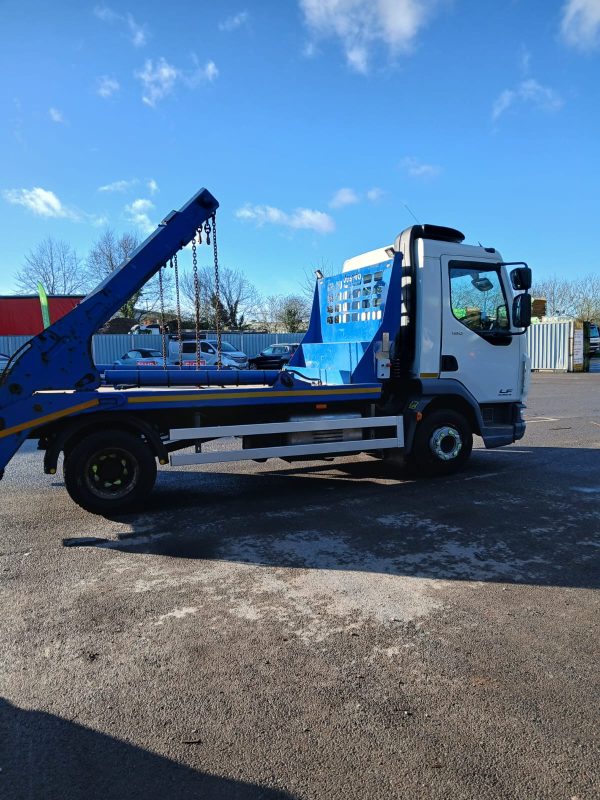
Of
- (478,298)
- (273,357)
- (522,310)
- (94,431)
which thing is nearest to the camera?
(94,431)

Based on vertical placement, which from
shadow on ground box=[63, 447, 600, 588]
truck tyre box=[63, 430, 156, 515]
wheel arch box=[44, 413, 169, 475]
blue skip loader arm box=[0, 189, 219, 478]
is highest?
blue skip loader arm box=[0, 189, 219, 478]

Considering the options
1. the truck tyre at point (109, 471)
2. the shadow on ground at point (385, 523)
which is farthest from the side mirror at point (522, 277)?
the truck tyre at point (109, 471)

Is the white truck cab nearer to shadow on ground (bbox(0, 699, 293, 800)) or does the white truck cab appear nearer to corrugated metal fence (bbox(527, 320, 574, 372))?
shadow on ground (bbox(0, 699, 293, 800))

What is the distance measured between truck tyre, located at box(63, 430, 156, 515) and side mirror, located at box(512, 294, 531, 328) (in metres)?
5.37

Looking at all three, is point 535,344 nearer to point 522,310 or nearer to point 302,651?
point 522,310

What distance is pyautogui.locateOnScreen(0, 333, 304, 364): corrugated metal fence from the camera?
33219 mm

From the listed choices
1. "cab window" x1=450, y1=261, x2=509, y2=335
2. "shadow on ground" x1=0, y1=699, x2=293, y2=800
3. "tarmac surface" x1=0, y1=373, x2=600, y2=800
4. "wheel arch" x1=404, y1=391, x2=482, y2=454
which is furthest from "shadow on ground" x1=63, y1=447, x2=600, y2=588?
"shadow on ground" x1=0, y1=699, x2=293, y2=800

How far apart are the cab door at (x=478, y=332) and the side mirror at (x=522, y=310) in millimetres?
127

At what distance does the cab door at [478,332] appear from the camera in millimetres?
7836

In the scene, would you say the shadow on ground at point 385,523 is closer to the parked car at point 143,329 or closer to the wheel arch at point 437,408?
the wheel arch at point 437,408

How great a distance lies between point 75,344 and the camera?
600 cm

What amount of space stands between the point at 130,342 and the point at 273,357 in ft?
34.6

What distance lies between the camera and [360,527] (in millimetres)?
5824

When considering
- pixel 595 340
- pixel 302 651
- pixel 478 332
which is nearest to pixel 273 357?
pixel 595 340
